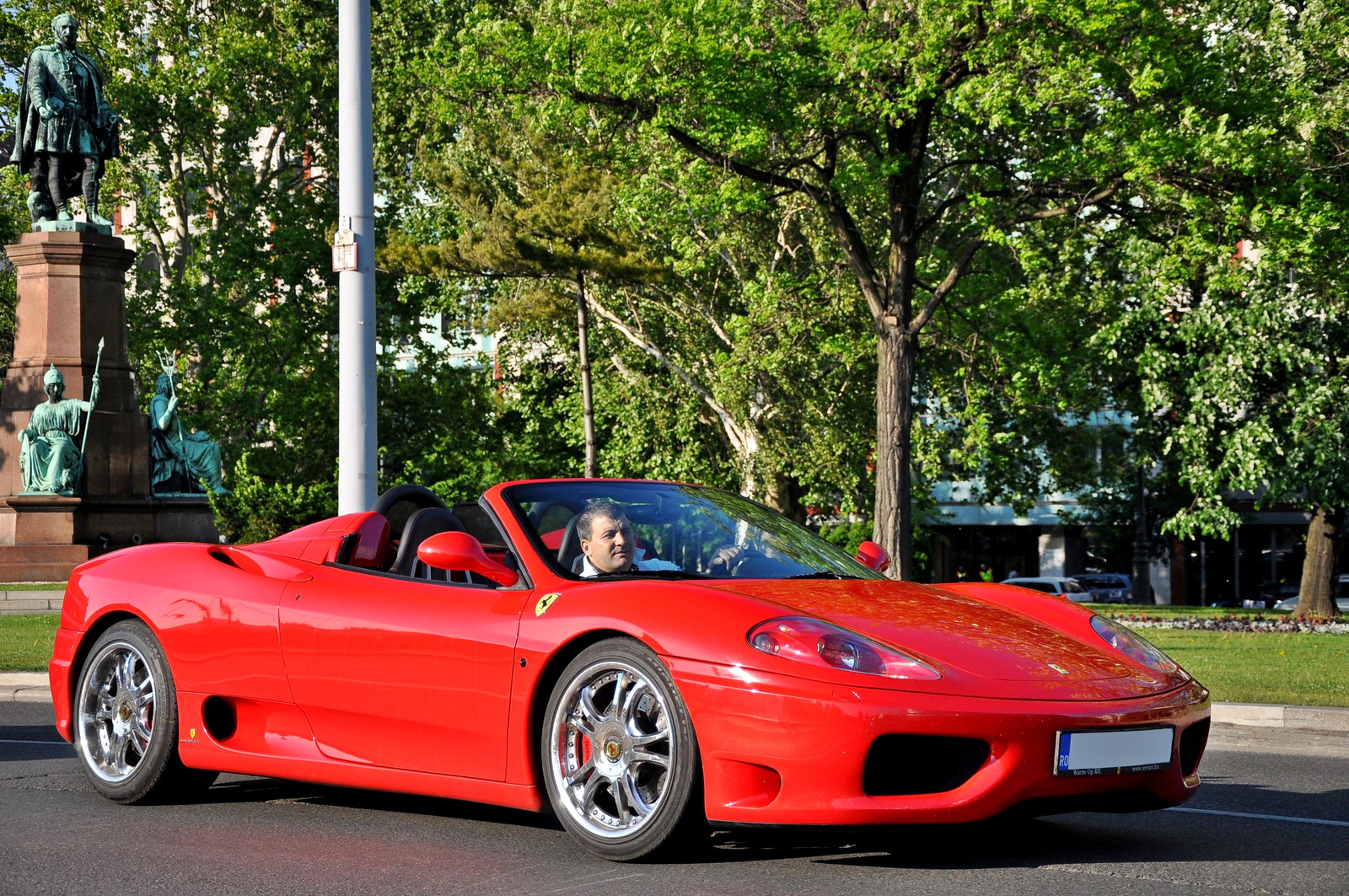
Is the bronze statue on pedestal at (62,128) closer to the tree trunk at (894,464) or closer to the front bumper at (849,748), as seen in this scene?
the tree trunk at (894,464)

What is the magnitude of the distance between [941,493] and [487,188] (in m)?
34.0

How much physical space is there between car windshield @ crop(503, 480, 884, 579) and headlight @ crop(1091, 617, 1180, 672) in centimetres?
88

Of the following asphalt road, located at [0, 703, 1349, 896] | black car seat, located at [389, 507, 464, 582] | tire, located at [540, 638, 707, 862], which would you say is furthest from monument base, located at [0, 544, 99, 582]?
tire, located at [540, 638, 707, 862]

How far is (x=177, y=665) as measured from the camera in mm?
6371

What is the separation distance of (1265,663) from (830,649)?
35.4 ft

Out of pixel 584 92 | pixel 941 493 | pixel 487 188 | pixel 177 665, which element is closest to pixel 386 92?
pixel 487 188

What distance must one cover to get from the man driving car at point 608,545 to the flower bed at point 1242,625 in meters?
16.9

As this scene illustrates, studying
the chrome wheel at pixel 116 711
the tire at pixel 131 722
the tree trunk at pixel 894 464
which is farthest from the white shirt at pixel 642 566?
the tree trunk at pixel 894 464

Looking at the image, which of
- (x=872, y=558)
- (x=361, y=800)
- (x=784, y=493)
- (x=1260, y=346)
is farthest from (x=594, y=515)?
(x=784, y=493)

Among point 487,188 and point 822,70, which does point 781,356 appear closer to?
point 487,188

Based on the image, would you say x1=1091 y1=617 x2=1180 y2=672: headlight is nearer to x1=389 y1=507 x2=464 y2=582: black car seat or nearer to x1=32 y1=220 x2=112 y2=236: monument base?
x1=389 y1=507 x2=464 y2=582: black car seat

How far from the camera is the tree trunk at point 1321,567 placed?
93.7ft

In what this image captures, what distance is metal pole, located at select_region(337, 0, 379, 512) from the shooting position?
36.3 feet

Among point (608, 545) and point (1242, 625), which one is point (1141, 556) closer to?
point (1242, 625)
